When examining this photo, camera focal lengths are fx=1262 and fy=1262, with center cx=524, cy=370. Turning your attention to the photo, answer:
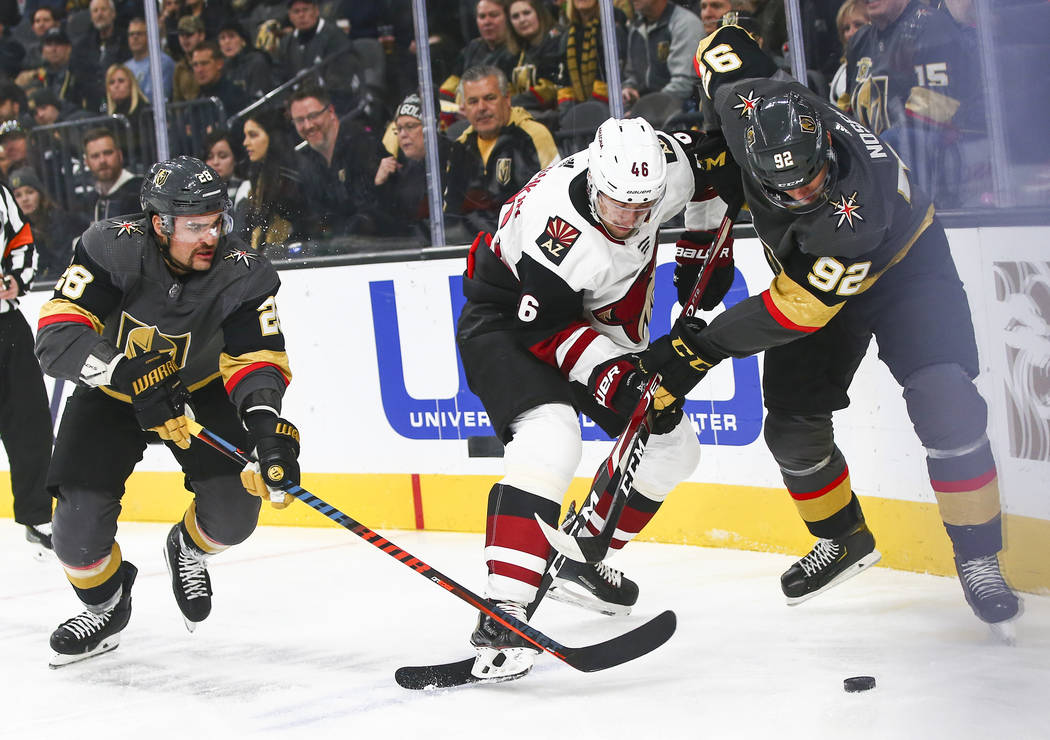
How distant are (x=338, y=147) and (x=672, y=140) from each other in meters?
2.20

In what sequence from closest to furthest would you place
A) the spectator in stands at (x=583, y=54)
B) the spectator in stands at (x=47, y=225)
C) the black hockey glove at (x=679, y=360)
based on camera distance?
the black hockey glove at (x=679, y=360)
the spectator in stands at (x=583, y=54)
the spectator in stands at (x=47, y=225)

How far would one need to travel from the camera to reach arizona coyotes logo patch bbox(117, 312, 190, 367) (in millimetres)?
3078

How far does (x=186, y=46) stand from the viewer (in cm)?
524

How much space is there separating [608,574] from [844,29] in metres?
1.69

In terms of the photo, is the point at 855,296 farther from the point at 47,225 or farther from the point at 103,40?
the point at 103,40

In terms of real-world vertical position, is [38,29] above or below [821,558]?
above

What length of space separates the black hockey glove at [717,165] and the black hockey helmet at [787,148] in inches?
15.1

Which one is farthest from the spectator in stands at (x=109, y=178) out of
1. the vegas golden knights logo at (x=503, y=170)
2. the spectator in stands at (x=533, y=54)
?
the spectator in stands at (x=533, y=54)

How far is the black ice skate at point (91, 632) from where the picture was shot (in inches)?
124

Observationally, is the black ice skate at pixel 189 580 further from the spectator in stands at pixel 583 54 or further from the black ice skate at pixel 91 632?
the spectator in stands at pixel 583 54

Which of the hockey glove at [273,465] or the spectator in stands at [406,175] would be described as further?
the spectator in stands at [406,175]

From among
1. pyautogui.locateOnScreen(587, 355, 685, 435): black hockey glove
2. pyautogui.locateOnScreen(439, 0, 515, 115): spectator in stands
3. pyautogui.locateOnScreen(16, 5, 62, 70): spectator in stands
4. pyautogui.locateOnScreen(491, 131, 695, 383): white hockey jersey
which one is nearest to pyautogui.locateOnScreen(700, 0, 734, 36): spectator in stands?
pyautogui.locateOnScreen(439, 0, 515, 115): spectator in stands

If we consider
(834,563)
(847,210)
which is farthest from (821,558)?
(847,210)

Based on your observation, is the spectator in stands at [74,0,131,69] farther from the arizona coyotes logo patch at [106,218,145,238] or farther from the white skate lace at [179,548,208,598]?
the white skate lace at [179,548,208,598]
